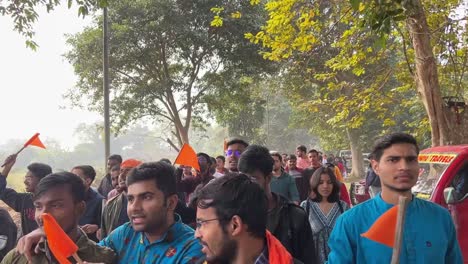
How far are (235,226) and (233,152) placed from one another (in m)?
2.37

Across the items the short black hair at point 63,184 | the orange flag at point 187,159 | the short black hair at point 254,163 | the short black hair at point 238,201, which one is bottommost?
the short black hair at point 238,201

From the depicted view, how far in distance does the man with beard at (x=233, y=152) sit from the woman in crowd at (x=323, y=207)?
81 cm

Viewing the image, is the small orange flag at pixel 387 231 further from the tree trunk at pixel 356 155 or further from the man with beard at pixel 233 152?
the tree trunk at pixel 356 155

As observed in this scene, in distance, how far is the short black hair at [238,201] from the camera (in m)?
1.81

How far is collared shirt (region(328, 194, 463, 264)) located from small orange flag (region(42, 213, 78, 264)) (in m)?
1.22

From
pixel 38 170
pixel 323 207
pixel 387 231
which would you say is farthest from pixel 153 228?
pixel 38 170

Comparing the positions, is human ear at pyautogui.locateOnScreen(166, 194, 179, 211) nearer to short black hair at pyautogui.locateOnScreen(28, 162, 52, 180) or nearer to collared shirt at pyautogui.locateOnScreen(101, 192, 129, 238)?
collared shirt at pyautogui.locateOnScreen(101, 192, 129, 238)

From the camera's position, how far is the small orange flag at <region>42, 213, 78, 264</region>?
1.86m

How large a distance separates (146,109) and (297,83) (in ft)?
20.0

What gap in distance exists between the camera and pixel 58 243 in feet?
6.15

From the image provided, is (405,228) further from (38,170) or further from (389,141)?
(38,170)

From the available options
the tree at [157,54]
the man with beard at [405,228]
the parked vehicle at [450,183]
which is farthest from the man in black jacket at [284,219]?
the tree at [157,54]

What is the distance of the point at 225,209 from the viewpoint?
1.82 m

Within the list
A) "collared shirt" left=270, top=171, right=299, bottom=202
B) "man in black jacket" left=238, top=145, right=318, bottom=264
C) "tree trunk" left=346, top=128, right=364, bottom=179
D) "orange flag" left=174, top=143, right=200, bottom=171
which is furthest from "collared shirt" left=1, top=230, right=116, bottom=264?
"tree trunk" left=346, top=128, right=364, bottom=179
